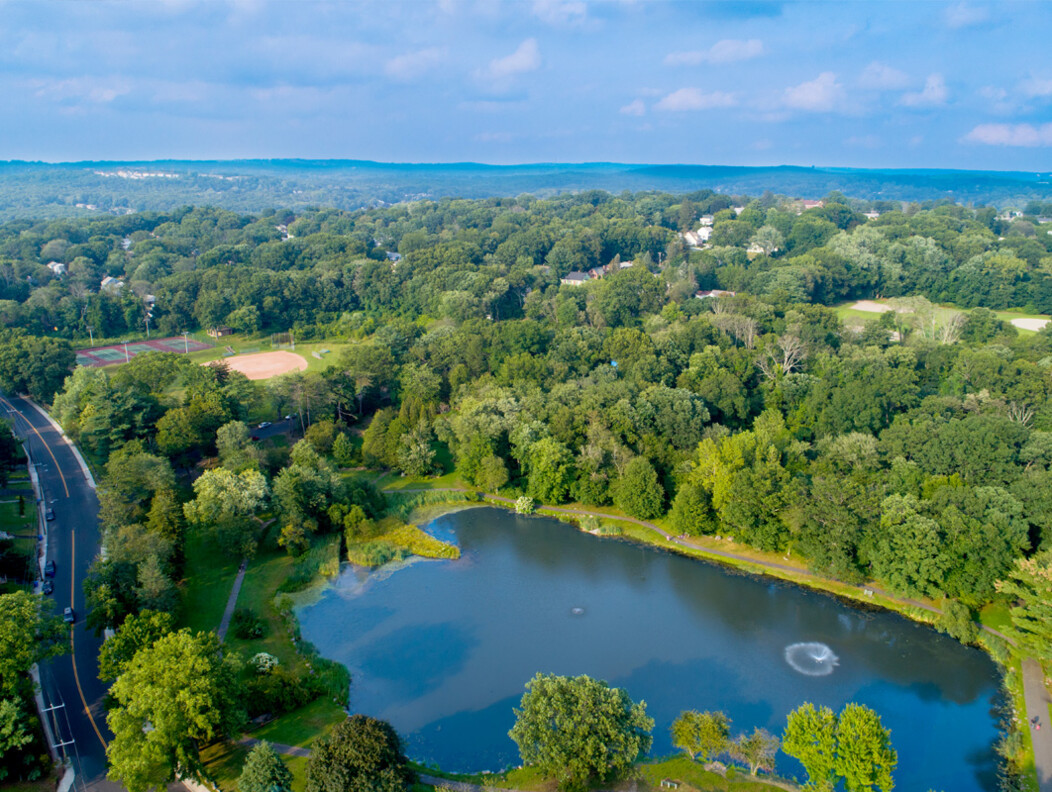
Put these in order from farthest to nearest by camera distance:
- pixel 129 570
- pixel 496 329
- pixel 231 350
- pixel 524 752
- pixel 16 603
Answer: pixel 231 350, pixel 496 329, pixel 129 570, pixel 16 603, pixel 524 752

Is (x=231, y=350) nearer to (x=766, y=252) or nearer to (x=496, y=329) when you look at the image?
(x=496, y=329)

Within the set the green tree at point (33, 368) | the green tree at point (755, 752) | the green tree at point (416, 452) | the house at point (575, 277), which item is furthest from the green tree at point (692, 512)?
the house at point (575, 277)

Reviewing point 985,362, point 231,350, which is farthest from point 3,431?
point 985,362

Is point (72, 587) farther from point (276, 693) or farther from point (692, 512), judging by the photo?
point (692, 512)

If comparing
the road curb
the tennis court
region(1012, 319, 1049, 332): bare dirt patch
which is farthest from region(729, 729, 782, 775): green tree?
the tennis court

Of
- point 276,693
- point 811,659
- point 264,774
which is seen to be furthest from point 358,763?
point 811,659

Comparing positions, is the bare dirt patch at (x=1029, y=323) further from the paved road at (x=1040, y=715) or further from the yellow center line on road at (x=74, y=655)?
the yellow center line on road at (x=74, y=655)
